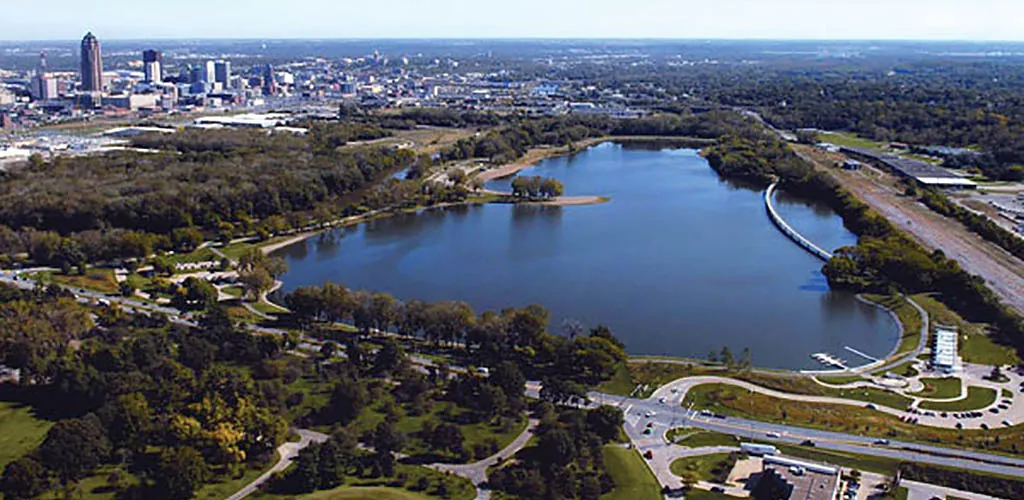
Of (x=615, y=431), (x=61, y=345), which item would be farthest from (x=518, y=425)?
(x=61, y=345)

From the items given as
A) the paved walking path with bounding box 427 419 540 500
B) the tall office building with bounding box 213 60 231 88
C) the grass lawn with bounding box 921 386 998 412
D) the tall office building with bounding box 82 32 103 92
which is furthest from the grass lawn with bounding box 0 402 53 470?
the tall office building with bounding box 213 60 231 88

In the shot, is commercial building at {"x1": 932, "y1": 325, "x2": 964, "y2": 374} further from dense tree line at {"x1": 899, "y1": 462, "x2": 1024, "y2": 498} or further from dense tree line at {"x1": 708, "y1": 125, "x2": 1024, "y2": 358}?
dense tree line at {"x1": 899, "y1": 462, "x2": 1024, "y2": 498}

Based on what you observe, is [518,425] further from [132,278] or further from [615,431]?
[132,278]

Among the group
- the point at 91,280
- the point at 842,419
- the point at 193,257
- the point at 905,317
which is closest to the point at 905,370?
the point at 842,419

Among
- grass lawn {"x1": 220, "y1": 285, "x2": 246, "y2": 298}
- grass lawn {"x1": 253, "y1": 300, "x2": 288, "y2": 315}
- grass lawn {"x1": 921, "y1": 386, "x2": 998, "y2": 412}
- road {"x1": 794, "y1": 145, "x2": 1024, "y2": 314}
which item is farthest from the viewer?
road {"x1": 794, "y1": 145, "x2": 1024, "y2": 314}

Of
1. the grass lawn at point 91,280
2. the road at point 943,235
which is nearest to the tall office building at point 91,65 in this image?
the grass lawn at point 91,280
